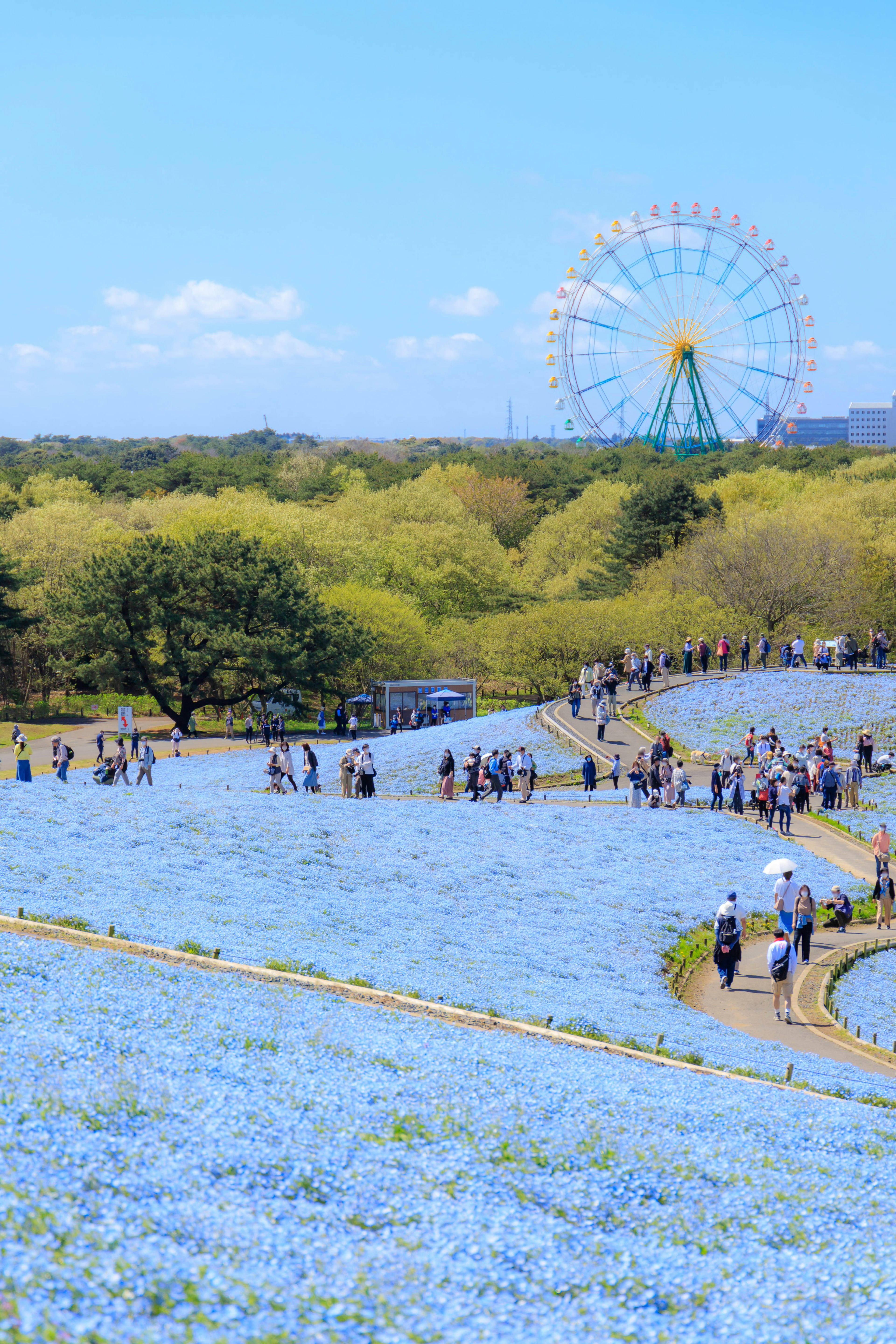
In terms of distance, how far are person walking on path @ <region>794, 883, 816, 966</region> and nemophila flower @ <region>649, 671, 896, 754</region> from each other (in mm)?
20947

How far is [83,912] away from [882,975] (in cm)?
1484

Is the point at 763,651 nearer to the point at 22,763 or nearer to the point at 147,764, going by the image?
the point at 147,764

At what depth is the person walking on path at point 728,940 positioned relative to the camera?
19250mm

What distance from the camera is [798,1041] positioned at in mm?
17250

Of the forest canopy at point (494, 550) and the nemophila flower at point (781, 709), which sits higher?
the forest canopy at point (494, 550)

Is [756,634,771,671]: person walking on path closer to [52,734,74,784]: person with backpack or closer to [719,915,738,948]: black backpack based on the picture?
[52,734,74,784]: person with backpack

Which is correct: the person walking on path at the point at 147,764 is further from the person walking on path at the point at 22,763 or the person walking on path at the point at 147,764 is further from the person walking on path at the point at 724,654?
the person walking on path at the point at 724,654

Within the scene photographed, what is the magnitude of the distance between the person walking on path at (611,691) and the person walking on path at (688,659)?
15.9ft

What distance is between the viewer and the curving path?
17094 mm

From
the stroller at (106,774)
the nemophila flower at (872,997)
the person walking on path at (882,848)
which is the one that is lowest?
the nemophila flower at (872,997)

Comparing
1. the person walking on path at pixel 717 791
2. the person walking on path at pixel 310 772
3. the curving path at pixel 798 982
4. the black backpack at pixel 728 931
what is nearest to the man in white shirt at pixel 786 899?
the curving path at pixel 798 982

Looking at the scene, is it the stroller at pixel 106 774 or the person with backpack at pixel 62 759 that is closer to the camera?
the person with backpack at pixel 62 759

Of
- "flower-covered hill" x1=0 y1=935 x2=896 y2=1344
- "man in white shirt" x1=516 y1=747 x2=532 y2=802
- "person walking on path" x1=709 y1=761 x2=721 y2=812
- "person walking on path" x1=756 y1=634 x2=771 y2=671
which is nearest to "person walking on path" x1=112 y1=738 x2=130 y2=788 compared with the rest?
"man in white shirt" x1=516 y1=747 x2=532 y2=802

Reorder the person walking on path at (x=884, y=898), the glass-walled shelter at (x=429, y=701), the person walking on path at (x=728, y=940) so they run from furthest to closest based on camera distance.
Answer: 1. the glass-walled shelter at (x=429, y=701)
2. the person walking on path at (x=884, y=898)
3. the person walking on path at (x=728, y=940)
